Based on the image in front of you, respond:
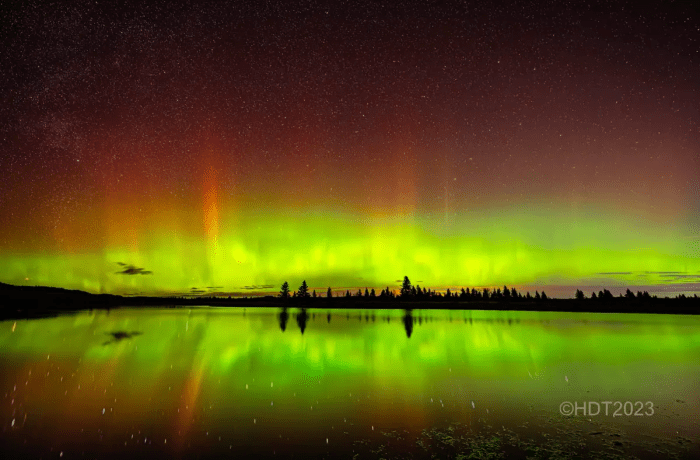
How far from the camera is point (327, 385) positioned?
20.5m

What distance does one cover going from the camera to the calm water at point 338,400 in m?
12.1

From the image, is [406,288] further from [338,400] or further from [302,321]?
[338,400]

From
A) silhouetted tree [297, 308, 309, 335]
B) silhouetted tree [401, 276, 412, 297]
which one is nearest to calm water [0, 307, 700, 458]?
Answer: silhouetted tree [297, 308, 309, 335]

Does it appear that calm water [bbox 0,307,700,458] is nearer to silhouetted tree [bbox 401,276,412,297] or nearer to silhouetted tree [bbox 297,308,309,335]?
silhouetted tree [bbox 297,308,309,335]

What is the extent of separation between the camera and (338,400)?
1747cm

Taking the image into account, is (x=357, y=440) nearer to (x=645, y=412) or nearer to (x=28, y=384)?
(x=645, y=412)

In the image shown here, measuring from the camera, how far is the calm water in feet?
39.7

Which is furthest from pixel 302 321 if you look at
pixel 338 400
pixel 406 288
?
pixel 406 288

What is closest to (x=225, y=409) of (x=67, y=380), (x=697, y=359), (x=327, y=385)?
(x=327, y=385)

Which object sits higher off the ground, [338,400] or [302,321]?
[338,400]

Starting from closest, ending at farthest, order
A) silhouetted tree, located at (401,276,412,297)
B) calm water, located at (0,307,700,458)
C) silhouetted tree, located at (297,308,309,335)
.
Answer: calm water, located at (0,307,700,458) < silhouetted tree, located at (297,308,309,335) < silhouetted tree, located at (401,276,412,297)

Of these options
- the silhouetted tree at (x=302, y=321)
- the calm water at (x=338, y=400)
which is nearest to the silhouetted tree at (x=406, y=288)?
the silhouetted tree at (x=302, y=321)

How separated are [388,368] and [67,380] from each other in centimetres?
1804

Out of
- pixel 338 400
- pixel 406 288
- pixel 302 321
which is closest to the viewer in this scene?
pixel 338 400
